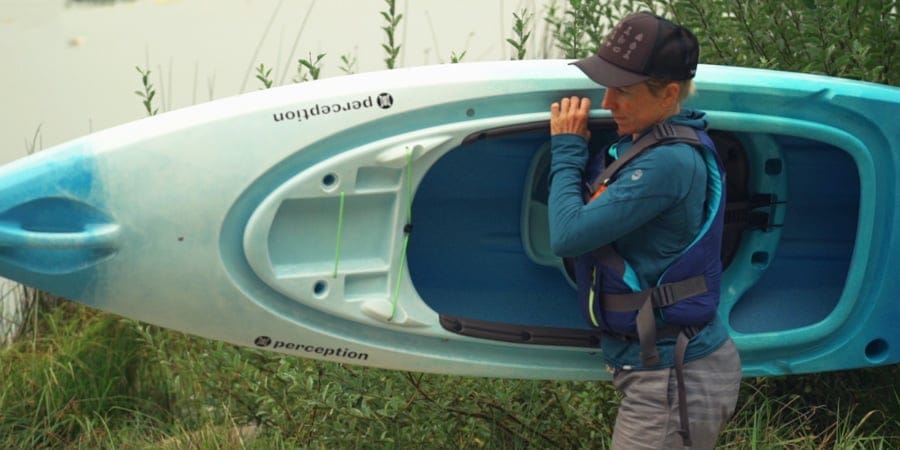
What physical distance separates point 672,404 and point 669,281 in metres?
0.29

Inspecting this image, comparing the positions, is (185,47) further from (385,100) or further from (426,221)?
(385,100)

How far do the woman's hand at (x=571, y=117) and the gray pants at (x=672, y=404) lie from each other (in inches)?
24.5

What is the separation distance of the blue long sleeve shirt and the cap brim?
172 mm

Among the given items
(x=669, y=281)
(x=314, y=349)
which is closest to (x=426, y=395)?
(x=314, y=349)

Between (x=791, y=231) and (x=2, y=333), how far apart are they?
10.6 feet

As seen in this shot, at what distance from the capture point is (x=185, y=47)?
651cm

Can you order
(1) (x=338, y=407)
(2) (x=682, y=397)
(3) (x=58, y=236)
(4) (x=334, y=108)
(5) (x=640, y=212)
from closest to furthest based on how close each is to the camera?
(5) (x=640, y=212) < (2) (x=682, y=397) < (3) (x=58, y=236) < (4) (x=334, y=108) < (1) (x=338, y=407)

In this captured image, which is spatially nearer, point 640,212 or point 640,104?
point 640,212

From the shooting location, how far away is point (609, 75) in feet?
10.2

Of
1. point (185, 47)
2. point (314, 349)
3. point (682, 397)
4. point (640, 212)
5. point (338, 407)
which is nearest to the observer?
point (640, 212)

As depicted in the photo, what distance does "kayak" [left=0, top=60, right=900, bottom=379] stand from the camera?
3377 mm

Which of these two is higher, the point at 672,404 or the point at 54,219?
the point at 54,219

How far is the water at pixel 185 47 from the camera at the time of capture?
6367mm

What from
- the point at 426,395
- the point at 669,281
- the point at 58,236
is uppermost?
the point at 669,281
